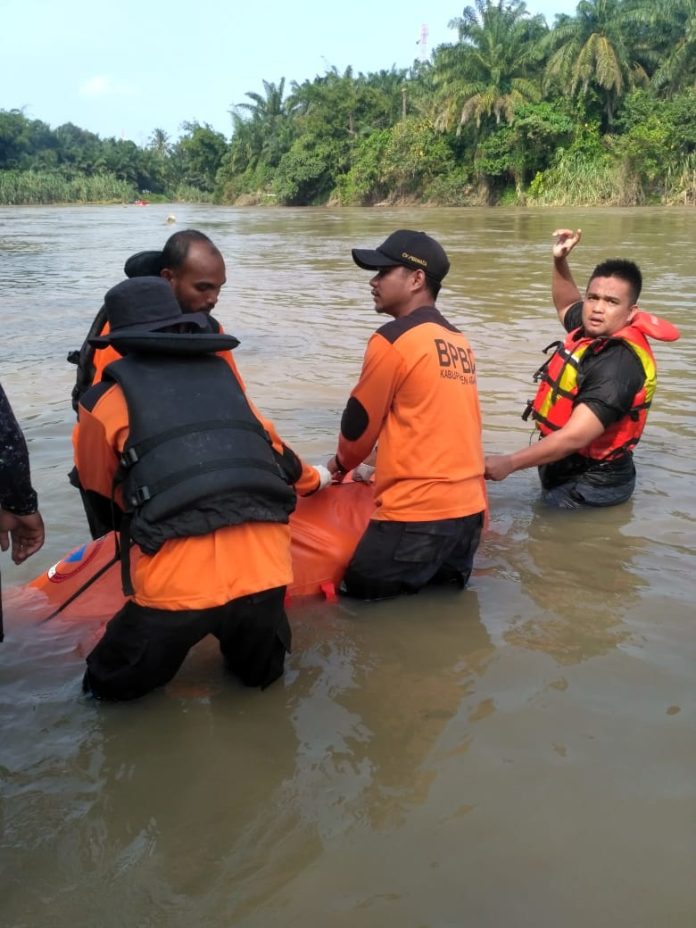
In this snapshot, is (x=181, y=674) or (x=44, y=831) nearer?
(x=44, y=831)

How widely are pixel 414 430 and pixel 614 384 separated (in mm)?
1471

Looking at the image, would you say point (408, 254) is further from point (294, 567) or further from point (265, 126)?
point (265, 126)

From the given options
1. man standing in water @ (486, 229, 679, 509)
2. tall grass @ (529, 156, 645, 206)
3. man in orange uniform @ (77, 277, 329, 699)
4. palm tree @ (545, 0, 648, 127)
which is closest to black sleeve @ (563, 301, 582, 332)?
man standing in water @ (486, 229, 679, 509)

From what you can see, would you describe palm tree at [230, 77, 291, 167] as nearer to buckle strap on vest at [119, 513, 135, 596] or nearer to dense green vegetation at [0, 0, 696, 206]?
dense green vegetation at [0, 0, 696, 206]

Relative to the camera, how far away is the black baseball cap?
378cm

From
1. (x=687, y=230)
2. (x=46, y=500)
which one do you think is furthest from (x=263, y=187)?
(x=46, y=500)

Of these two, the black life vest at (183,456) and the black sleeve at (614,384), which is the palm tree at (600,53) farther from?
the black life vest at (183,456)

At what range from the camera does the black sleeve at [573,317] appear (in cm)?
539

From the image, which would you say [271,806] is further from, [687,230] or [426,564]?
[687,230]

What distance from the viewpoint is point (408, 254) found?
3775 mm

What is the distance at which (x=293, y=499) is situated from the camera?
292 cm

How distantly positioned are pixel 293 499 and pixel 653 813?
1.49 meters

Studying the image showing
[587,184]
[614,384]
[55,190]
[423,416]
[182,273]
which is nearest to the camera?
[423,416]

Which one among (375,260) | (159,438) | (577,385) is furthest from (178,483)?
(577,385)
